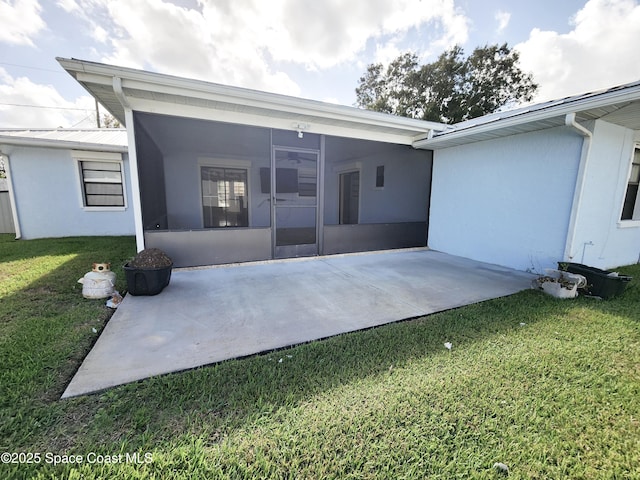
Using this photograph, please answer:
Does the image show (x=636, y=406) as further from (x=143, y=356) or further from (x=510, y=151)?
(x=510, y=151)

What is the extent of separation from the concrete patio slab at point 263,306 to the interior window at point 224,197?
405 centimetres

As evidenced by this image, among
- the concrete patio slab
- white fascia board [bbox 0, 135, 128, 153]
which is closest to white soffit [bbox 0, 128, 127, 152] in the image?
white fascia board [bbox 0, 135, 128, 153]

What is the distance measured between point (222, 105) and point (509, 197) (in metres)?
5.30

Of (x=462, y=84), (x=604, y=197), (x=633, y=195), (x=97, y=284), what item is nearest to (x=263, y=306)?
(x=97, y=284)

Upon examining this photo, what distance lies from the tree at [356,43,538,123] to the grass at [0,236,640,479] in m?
17.8

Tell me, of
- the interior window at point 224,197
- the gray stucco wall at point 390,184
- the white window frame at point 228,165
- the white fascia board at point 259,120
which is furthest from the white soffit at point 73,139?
the gray stucco wall at point 390,184

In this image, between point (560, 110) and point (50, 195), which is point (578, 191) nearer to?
point (560, 110)

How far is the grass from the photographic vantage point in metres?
1.34

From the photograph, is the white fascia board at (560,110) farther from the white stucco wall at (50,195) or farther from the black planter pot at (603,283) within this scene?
the white stucco wall at (50,195)

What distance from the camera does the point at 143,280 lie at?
11.5 ft

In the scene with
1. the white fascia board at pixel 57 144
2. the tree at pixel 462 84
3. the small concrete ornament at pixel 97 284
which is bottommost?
the small concrete ornament at pixel 97 284

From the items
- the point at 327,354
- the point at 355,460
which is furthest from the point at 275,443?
the point at 327,354

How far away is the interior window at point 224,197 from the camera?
8.29 metres

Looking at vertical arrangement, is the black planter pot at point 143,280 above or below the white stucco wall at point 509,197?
below
